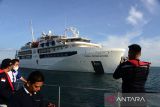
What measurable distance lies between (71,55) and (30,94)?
5238 centimetres

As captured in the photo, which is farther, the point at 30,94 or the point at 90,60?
the point at 90,60

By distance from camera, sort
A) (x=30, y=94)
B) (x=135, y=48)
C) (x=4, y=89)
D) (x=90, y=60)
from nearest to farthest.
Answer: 1. (x=30, y=94)
2. (x=135, y=48)
3. (x=4, y=89)
4. (x=90, y=60)

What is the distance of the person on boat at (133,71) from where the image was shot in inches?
167

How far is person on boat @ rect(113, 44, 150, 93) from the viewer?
4.25m

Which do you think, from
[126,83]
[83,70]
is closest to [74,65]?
[83,70]

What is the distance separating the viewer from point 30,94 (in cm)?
322

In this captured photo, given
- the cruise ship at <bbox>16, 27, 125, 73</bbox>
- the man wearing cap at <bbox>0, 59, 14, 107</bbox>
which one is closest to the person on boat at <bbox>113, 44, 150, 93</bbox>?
the man wearing cap at <bbox>0, 59, 14, 107</bbox>

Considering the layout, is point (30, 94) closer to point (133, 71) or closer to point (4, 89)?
point (133, 71)

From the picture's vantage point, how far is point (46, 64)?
64.1 metres

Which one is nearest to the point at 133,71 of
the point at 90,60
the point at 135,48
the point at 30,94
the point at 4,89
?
the point at 135,48

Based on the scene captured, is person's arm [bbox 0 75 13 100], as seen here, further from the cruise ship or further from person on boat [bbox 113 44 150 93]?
the cruise ship

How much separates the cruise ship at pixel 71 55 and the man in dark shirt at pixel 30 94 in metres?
49.9

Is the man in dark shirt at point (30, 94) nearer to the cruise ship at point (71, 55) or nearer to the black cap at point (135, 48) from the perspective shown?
the black cap at point (135, 48)

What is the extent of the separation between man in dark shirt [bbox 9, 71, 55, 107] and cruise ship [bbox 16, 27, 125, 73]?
49915 mm
